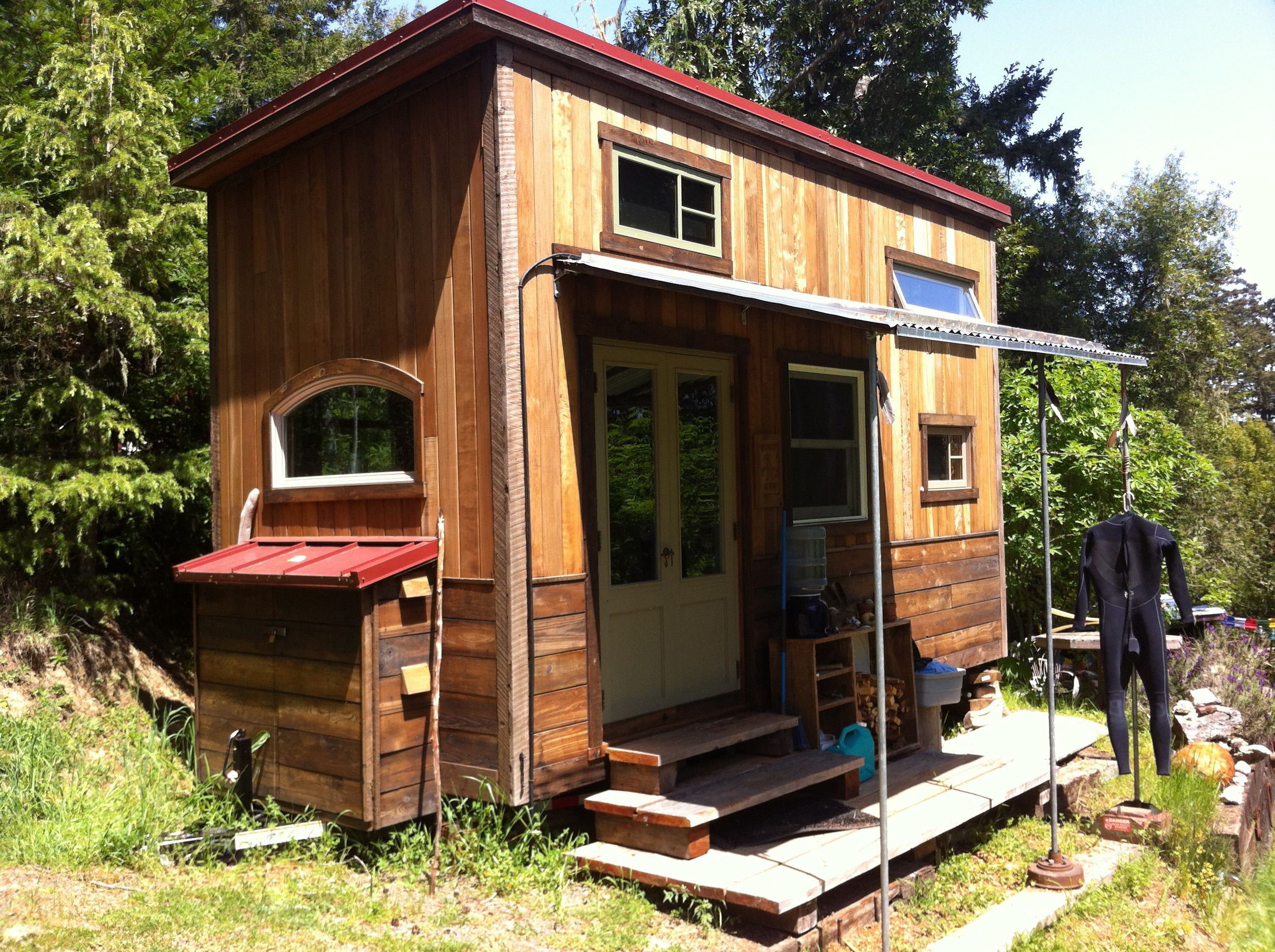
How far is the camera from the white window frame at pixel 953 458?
8.72 meters

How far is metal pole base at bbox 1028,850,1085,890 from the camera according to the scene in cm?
543

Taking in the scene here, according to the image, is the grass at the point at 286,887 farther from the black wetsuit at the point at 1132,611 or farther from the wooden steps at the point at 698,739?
the black wetsuit at the point at 1132,611

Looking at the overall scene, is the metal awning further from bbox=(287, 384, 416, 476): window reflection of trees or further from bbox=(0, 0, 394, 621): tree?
bbox=(0, 0, 394, 621): tree

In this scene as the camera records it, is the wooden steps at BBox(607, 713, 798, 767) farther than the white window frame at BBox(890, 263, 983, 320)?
No

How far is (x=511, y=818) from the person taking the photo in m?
5.42

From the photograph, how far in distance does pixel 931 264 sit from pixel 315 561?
18.4 ft

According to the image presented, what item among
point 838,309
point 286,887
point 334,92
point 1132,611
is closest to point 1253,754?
point 1132,611

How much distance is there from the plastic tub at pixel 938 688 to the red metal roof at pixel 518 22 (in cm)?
373

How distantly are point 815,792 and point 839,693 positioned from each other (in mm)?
876

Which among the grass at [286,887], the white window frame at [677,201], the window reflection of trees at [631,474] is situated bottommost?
the grass at [286,887]

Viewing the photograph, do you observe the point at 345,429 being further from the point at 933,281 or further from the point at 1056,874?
the point at 933,281

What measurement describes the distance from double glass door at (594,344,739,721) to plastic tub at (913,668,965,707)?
5.35ft

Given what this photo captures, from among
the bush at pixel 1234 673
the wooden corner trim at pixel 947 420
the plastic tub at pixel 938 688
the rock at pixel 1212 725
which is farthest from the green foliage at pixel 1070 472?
the plastic tub at pixel 938 688

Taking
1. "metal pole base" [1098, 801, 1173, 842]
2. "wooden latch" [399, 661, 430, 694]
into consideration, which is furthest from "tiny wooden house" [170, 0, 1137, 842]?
"metal pole base" [1098, 801, 1173, 842]
